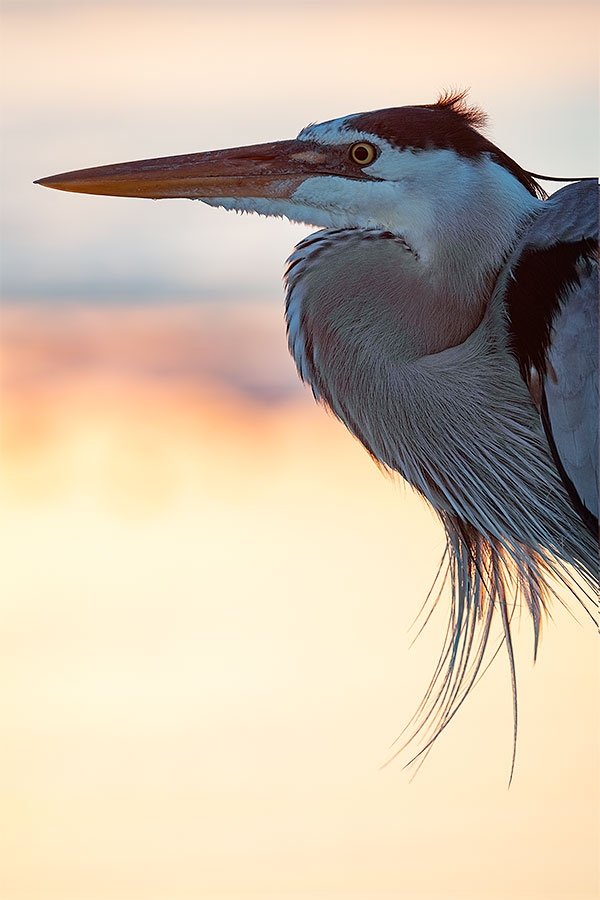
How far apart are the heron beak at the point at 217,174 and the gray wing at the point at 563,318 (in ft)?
1.18

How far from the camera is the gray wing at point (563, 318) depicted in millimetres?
1865

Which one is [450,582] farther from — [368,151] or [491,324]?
[368,151]

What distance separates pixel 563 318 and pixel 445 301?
0.18m

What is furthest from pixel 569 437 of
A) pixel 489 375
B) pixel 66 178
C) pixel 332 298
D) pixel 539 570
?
pixel 66 178

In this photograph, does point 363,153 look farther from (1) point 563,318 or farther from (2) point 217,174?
(1) point 563,318

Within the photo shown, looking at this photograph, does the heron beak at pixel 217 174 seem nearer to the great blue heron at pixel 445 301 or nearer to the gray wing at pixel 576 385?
the great blue heron at pixel 445 301

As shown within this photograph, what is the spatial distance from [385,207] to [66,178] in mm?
540

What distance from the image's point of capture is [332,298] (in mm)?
1922

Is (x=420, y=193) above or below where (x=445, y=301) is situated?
above

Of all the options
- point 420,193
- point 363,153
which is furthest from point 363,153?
point 420,193

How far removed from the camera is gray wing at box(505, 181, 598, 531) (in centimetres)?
187

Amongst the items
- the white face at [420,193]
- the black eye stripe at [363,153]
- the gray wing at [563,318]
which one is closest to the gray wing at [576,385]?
the gray wing at [563,318]

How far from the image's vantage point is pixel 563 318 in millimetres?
1880

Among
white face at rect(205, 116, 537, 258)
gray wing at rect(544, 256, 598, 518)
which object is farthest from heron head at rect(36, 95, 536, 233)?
gray wing at rect(544, 256, 598, 518)
